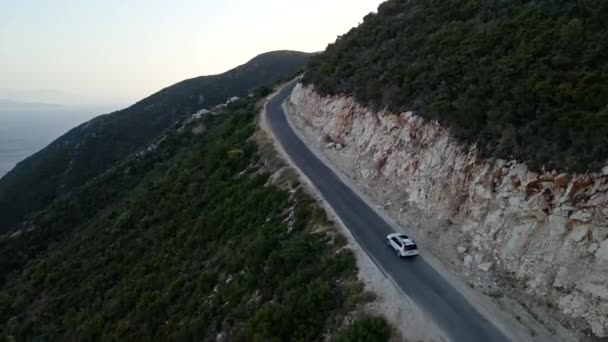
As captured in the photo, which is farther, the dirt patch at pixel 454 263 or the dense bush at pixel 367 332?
the dirt patch at pixel 454 263

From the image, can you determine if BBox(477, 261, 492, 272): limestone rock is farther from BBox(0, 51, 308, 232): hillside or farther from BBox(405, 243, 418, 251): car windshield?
BBox(0, 51, 308, 232): hillside

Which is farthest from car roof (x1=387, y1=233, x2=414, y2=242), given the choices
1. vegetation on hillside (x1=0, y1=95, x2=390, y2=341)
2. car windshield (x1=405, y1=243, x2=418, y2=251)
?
vegetation on hillside (x1=0, y1=95, x2=390, y2=341)

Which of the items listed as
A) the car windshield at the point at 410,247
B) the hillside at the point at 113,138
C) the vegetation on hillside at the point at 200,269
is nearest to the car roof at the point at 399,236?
the car windshield at the point at 410,247

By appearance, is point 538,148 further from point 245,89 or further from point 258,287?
point 245,89

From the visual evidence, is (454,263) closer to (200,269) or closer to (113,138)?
(200,269)

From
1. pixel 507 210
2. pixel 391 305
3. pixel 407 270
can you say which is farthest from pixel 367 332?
pixel 507 210

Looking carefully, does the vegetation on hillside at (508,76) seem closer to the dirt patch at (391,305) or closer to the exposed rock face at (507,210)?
the exposed rock face at (507,210)
